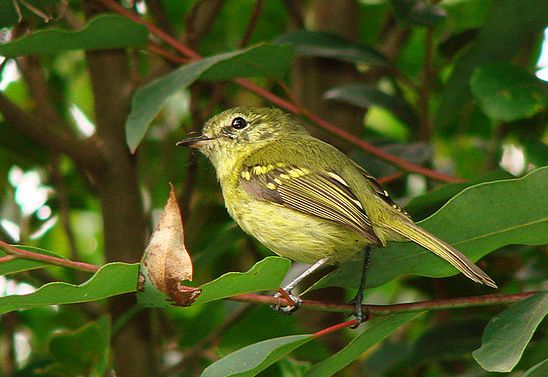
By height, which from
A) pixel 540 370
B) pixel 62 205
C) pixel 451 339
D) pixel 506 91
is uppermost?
pixel 62 205

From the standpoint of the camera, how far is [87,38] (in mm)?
2998

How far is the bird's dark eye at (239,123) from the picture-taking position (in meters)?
3.61

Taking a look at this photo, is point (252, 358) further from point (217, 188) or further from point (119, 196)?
point (217, 188)

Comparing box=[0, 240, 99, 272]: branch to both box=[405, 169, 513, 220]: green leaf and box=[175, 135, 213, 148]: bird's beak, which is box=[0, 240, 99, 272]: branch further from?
box=[175, 135, 213, 148]: bird's beak

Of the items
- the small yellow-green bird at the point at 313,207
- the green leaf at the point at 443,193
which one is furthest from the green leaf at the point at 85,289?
the green leaf at the point at 443,193

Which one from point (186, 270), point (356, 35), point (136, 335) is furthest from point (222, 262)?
point (186, 270)

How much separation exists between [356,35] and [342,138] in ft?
3.01

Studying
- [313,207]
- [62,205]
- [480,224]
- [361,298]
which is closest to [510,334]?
[480,224]

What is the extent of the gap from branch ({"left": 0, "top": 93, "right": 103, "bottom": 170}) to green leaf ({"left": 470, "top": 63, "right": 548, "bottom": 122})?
1.40 meters

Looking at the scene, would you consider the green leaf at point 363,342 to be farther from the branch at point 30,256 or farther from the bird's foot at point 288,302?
the branch at point 30,256

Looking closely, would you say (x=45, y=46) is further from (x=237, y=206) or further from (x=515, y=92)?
(x=515, y=92)

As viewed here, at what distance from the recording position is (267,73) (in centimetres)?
319

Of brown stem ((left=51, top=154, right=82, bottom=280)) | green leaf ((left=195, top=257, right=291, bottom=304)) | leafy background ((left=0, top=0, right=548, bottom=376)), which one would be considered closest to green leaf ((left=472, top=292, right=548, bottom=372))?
leafy background ((left=0, top=0, right=548, bottom=376))

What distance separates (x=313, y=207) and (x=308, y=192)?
0.09 m
